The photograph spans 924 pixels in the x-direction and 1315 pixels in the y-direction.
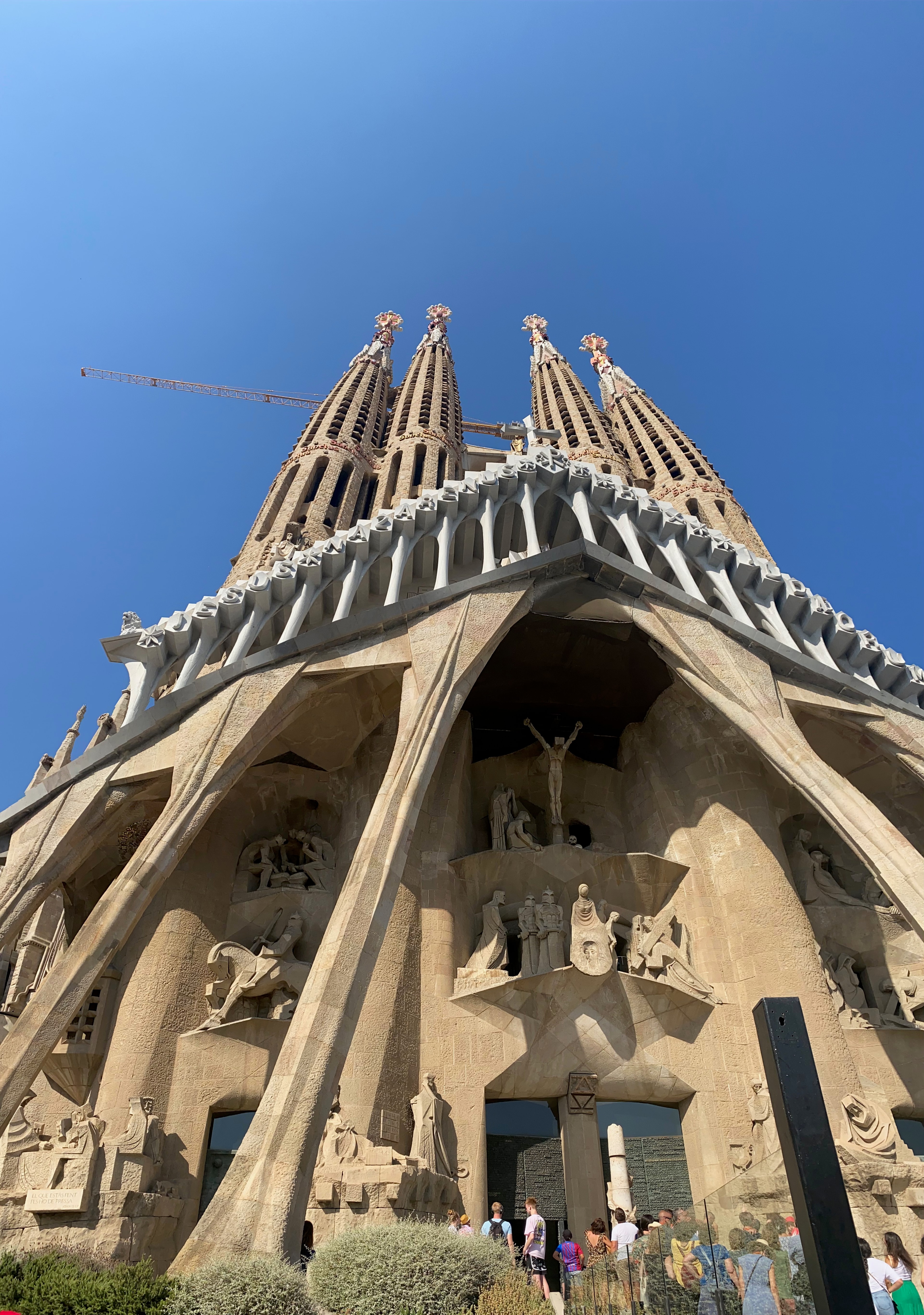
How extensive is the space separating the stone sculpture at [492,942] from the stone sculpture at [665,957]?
1.69 metres

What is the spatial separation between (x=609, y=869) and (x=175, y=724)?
718cm

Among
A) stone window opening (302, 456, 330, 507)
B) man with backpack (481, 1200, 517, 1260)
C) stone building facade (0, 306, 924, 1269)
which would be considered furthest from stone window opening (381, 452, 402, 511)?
man with backpack (481, 1200, 517, 1260)

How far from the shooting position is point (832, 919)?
12.8 meters

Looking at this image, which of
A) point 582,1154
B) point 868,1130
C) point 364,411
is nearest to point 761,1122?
point 868,1130

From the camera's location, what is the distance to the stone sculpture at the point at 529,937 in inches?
469

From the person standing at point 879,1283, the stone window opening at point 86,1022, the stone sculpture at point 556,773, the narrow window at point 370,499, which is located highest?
the narrow window at point 370,499

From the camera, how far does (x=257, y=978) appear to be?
11.1 metres

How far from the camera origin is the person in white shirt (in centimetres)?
466

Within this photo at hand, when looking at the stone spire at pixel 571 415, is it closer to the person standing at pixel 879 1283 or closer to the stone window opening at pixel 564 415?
the stone window opening at pixel 564 415

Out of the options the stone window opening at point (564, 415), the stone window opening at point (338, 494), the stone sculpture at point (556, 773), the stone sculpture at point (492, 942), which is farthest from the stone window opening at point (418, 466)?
the stone sculpture at point (492, 942)

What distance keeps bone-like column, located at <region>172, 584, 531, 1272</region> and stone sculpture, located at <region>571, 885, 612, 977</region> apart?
2348 millimetres

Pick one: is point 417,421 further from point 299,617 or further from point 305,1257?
point 305,1257

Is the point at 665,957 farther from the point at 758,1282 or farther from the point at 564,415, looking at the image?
the point at 564,415

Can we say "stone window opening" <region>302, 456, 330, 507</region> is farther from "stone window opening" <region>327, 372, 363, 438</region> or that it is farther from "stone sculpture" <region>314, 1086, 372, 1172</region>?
"stone sculpture" <region>314, 1086, 372, 1172</region>
